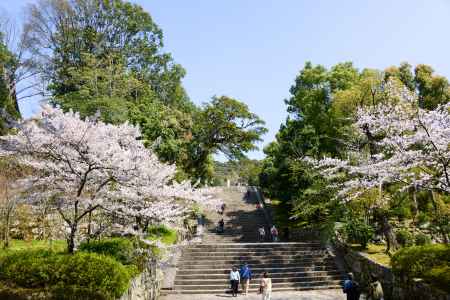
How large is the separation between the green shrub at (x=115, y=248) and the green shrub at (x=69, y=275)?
1368 mm

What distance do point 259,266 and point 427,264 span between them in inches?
→ 337

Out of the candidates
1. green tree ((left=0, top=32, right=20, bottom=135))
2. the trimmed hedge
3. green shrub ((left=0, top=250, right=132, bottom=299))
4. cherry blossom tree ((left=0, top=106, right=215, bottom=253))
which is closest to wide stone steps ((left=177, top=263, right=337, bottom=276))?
the trimmed hedge

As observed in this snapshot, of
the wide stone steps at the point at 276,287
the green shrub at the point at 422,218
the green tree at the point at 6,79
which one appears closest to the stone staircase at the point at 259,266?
the wide stone steps at the point at 276,287

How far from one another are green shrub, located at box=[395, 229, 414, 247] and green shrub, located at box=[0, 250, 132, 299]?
41.7ft

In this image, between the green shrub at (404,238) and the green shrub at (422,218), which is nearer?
the green shrub at (404,238)

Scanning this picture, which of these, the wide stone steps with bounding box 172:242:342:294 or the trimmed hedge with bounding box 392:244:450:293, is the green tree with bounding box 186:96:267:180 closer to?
the wide stone steps with bounding box 172:242:342:294

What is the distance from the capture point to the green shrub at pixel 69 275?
9.68 m

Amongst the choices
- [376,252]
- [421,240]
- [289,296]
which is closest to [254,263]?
[289,296]

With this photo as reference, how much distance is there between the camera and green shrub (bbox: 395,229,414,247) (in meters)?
16.7

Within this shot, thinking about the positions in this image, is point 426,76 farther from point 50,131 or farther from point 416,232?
point 50,131

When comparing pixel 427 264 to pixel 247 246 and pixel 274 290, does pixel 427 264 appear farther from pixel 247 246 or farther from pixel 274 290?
A: pixel 247 246

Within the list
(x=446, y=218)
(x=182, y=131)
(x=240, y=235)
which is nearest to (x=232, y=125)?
(x=182, y=131)

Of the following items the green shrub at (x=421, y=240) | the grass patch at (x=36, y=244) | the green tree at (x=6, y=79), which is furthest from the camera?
the green tree at (x=6, y=79)

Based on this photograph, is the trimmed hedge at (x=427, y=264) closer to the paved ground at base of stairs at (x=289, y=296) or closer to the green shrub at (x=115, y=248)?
the paved ground at base of stairs at (x=289, y=296)
